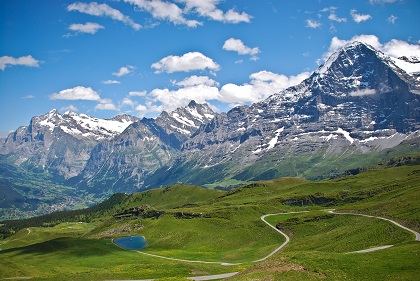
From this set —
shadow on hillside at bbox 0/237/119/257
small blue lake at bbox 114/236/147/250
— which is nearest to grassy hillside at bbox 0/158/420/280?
shadow on hillside at bbox 0/237/119/257

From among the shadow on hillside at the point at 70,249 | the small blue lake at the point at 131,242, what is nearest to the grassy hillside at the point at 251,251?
the shadow on hillside at the point at 70,249

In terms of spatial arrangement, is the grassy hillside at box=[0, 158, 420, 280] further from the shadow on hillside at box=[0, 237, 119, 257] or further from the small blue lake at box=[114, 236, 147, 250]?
the small blue lake at box=[114, 236, 147, 250]

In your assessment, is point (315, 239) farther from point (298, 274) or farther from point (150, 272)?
point (298, 274)

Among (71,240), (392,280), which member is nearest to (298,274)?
(392,280)

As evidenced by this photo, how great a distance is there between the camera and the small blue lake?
535ft

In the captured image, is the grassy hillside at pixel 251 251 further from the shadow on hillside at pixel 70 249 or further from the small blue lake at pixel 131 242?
the small blue lake at pixel 131 242

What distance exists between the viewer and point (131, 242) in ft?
579

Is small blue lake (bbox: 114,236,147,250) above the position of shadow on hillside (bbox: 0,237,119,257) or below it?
below

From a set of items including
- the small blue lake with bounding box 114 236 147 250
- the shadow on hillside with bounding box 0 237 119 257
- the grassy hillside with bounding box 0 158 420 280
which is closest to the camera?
the grassy hillside with bounding box 0 158 420 280

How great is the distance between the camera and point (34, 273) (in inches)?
4050

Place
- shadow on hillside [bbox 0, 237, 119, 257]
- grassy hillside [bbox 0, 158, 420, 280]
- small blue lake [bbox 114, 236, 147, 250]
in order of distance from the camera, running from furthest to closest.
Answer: small blue lake [bbox 114, 236, 147, 250] → shadow on hillside [bbox 0, 237, 119, 257] → grassy hillside [bbox 0, 158, 420, 280]

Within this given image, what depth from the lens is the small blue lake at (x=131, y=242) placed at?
163125mm

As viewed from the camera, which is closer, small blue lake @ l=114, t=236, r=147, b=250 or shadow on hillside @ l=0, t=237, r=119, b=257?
shadow on hillside @ l=0, t=237, r=119, b=257

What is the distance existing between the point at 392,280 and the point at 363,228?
59.5 metres
